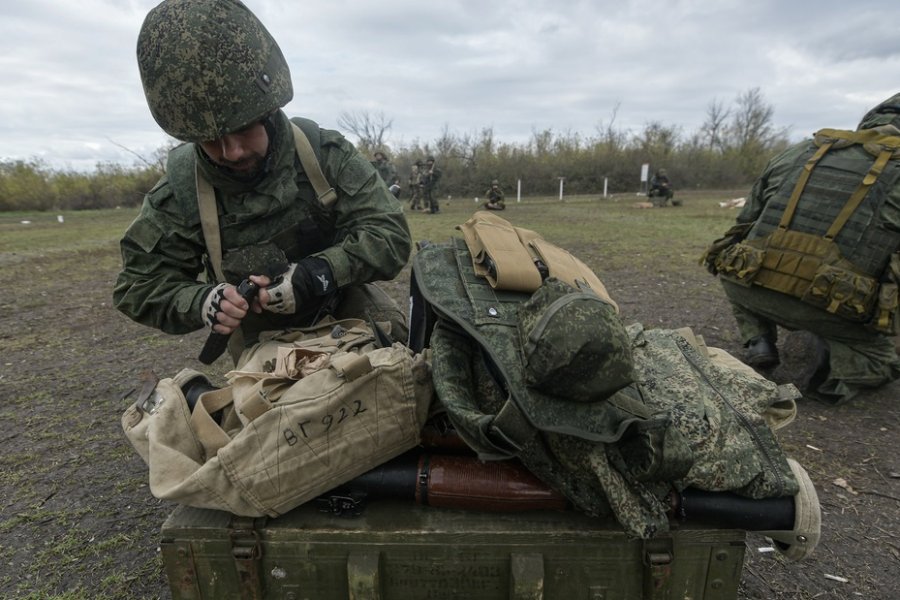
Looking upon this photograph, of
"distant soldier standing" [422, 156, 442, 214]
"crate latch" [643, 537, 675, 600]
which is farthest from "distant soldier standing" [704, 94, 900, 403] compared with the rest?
"distant soldier standing" [422, 156, 442, 214]

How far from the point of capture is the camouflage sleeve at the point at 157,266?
7.31 feet

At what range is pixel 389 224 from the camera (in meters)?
2.40

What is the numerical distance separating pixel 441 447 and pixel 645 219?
47.0 ft

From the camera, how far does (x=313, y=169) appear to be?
A: 91.9 inches

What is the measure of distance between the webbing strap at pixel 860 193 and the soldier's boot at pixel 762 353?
93 centimetres

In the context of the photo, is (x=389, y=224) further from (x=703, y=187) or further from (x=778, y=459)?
(x=703, y=187)

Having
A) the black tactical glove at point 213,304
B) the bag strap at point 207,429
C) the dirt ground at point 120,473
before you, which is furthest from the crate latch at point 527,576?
the black tactical glove at point 213,304

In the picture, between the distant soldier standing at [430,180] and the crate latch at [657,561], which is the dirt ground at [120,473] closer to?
the crate latch at [657,561]

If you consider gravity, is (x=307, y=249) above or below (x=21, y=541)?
above

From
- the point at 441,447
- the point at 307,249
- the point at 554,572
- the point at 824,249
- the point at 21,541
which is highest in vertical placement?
the point at 307,249

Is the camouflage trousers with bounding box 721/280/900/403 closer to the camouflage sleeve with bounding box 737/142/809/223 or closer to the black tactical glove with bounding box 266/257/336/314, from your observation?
the camouflage sleeve with bounding box 737/142/809/223

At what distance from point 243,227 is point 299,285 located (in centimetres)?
39

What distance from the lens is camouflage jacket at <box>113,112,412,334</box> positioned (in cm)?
224

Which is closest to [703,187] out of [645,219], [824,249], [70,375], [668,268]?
[645,219]
